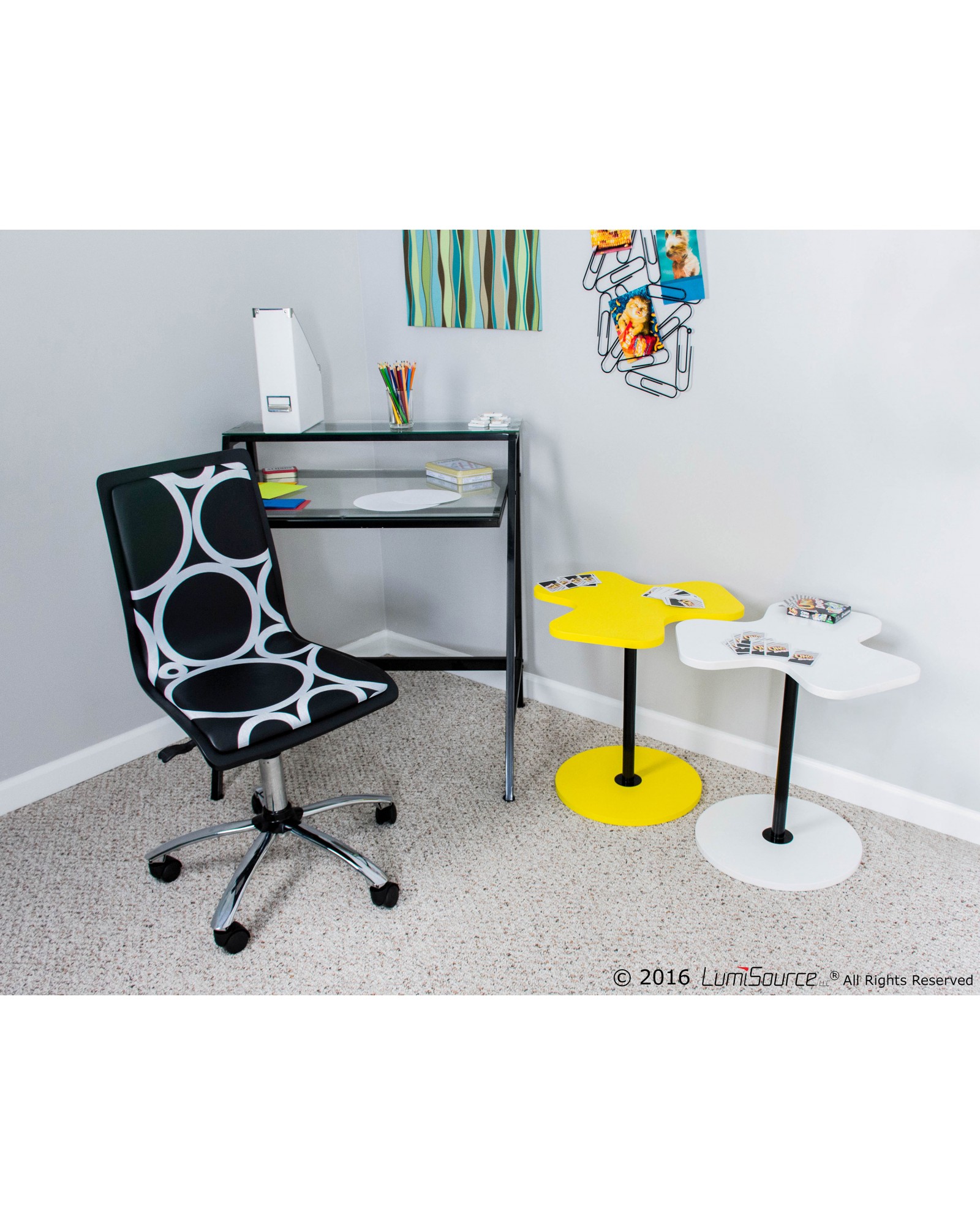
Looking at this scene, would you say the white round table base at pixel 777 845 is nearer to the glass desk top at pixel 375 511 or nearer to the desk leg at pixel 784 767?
the desk leg at pixel 784 767

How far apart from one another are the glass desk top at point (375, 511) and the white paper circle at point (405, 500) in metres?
0.02

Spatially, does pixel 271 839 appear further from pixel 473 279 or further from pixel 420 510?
pixel 473 279

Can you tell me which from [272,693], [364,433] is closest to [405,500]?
[364,433]

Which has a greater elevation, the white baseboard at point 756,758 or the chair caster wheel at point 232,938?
the white baseboard at point 756,758

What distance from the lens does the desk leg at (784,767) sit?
6.84ft

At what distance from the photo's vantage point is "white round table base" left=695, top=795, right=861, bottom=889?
6.86ft

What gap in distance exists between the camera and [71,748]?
2.55 meters

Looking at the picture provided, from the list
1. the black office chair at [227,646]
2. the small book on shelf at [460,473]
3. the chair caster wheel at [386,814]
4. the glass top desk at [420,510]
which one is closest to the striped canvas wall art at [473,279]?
the glass top desk at [420,510]

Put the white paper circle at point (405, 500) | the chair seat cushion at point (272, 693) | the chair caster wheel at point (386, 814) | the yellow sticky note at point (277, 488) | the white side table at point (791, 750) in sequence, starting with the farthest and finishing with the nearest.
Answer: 1. the yellow sticky note at point (277, 488)
2. the white paper circle at point (405, 500)
3. the chair caster wheel at point (386, 814)
4. the white side table at point (791, 750)
5. the chair seat cushion at point (272, 693)

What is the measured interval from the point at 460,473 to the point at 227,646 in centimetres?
88

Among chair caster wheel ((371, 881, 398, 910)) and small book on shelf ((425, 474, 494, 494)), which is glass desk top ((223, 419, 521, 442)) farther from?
chair caster wheel ((371, 881, 398, 910))

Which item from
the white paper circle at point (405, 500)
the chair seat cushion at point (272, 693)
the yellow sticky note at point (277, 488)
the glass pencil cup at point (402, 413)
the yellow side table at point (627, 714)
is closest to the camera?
the chair seat cushion at point (272, 693)

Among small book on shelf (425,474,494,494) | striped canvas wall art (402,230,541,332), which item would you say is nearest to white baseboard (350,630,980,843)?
small book on shelf (425,474,494,494)

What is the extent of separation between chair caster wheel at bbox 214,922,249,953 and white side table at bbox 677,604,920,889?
113cm
